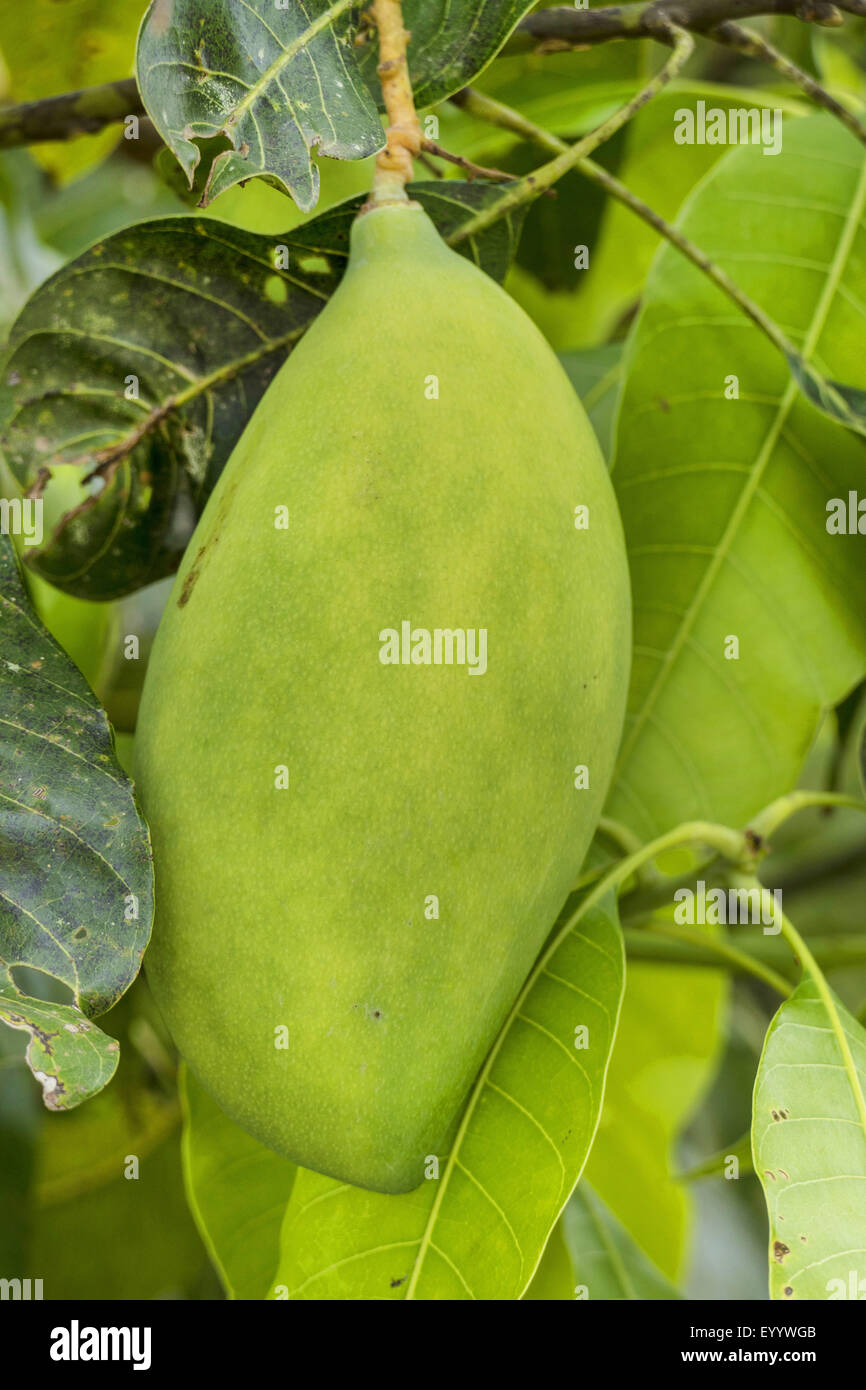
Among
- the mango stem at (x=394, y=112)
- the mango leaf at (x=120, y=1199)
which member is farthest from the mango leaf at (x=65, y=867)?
the mango leaf at (x=120, y=1199)

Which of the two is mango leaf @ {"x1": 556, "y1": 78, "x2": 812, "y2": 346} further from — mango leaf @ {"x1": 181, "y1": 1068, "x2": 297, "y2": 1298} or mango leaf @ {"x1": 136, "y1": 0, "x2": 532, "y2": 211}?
mango leaf @ {"x1": 181, "y1": 1068, "x2": 297, "y2": 1298}

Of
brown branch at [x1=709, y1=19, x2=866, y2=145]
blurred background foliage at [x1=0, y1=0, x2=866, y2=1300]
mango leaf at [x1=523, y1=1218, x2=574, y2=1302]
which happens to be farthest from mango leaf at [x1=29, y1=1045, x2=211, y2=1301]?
brown branch at [x1=709, y1=19, x2=866, y2=145]

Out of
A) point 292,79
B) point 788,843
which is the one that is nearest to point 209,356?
point 292,79

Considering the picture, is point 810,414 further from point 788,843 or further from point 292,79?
point 788,843

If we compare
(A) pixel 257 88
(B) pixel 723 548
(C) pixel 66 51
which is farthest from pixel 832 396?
(C) pixel 66 51

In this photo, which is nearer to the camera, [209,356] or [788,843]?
[209,356]
